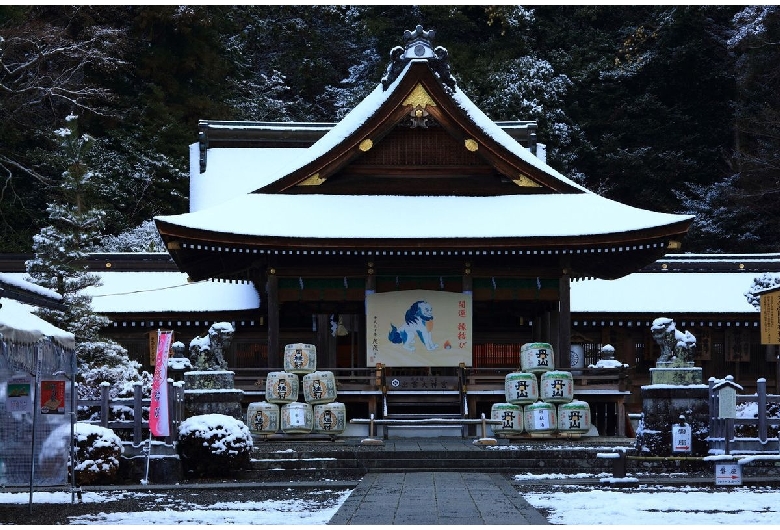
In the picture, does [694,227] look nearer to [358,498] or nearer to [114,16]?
[114,16]

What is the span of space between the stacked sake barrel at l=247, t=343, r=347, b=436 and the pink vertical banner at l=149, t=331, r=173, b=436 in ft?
17.4

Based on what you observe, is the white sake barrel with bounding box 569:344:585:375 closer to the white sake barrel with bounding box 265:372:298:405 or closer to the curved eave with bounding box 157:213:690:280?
the curved eave with bounding box 157:213:690:280

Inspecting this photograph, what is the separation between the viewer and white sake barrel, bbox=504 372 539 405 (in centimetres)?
2500

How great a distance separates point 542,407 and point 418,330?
4.03 meters

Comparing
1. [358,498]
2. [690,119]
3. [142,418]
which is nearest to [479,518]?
[358,498]

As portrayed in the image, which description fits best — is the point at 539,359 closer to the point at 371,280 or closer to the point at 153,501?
the point at 371,280

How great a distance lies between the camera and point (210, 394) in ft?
69.1

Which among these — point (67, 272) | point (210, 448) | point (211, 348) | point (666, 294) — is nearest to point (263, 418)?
point (211, 348)

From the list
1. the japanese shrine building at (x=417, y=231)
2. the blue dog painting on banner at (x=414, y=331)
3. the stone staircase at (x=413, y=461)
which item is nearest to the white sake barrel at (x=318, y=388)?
the japanese shrine building at (x=417, y=231)

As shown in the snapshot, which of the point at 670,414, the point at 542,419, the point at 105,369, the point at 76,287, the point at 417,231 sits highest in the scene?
the point at 417,231

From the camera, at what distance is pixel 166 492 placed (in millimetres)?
17875

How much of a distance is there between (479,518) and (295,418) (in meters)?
11.5

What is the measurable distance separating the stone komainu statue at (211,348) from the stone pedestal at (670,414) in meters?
7.54

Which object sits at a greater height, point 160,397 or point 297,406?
point 160,397
